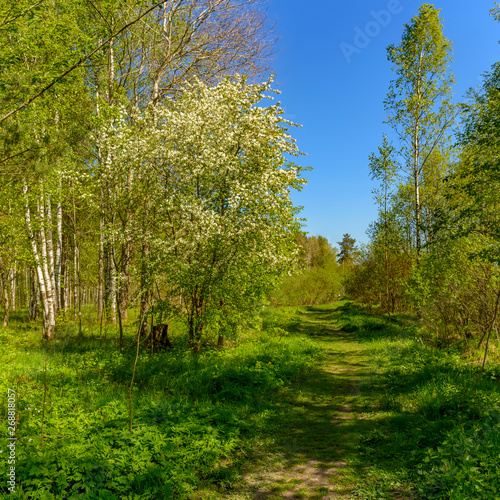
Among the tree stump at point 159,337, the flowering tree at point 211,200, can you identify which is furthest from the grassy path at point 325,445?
the tree stump at point 159,337

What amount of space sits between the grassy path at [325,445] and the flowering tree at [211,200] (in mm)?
3220

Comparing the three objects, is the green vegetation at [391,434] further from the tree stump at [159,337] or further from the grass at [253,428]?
the tree stump at [159,337]

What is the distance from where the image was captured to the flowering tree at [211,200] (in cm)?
931

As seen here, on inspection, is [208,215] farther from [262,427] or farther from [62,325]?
[62,325]

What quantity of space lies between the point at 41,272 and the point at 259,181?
8.94 metres

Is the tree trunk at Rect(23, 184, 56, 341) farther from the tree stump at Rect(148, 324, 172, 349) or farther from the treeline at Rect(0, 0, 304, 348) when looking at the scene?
the tree stump at Rect(148, 324, 172, 349)

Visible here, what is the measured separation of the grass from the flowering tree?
6.46ft

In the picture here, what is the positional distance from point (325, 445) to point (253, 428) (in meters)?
1.21

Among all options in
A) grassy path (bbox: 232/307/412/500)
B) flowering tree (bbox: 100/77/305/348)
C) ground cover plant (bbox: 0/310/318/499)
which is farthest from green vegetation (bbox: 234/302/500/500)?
flowering tree (bbox: 100/77/305/348)

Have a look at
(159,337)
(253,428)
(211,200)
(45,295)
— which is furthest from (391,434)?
(45,295)

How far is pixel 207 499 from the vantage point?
408cm

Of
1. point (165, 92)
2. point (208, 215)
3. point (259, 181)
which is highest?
point (165, 92)

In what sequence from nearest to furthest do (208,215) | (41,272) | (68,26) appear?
(208,215)
(68,26)
(41,272)

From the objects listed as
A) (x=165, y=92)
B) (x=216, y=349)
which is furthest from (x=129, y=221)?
(x=165, y=92)
